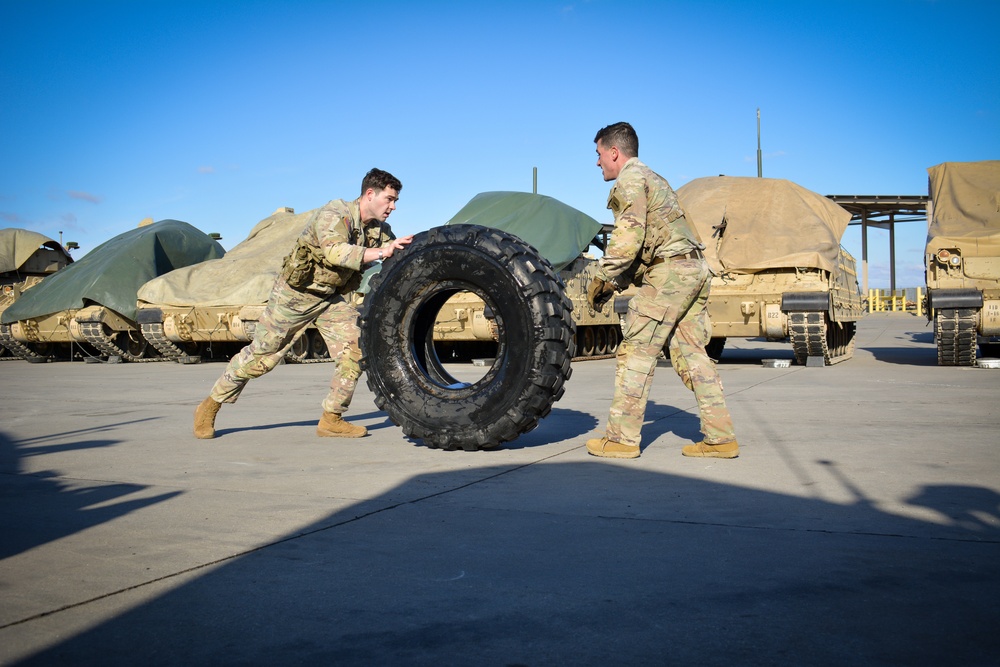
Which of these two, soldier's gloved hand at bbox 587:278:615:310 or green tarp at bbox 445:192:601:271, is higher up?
green tarp at bbox 445:192:601:271

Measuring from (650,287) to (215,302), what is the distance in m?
13.6

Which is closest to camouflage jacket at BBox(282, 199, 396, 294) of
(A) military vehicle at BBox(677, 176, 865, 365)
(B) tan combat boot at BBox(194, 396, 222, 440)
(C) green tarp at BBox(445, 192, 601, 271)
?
(B) tan combat boot at BBox(194, 396, 222, 440)

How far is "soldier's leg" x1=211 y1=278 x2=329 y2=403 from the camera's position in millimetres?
6121

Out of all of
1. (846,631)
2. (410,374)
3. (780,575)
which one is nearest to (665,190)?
(410,374)

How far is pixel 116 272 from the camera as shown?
61.6 feet

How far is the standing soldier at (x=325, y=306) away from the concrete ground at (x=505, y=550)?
1.00 feet

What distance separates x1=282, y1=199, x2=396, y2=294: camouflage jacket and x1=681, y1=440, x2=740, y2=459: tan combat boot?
228 cm

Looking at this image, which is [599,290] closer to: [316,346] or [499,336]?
[499,336]

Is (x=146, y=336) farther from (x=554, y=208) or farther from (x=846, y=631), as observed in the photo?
(x=846, y=631)

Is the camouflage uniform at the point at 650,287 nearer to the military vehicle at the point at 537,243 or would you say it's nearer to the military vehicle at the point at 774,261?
the military vehicle at the point at 774,261

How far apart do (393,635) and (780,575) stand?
118 centimetres

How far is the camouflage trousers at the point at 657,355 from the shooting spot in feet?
16.5

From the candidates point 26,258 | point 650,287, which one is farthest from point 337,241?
point 26,258

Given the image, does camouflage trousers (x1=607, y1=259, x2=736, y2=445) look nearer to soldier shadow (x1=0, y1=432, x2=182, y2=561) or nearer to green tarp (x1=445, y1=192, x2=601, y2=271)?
soldier shadow (x1=0, y1=432, x2=182, y2=561)
